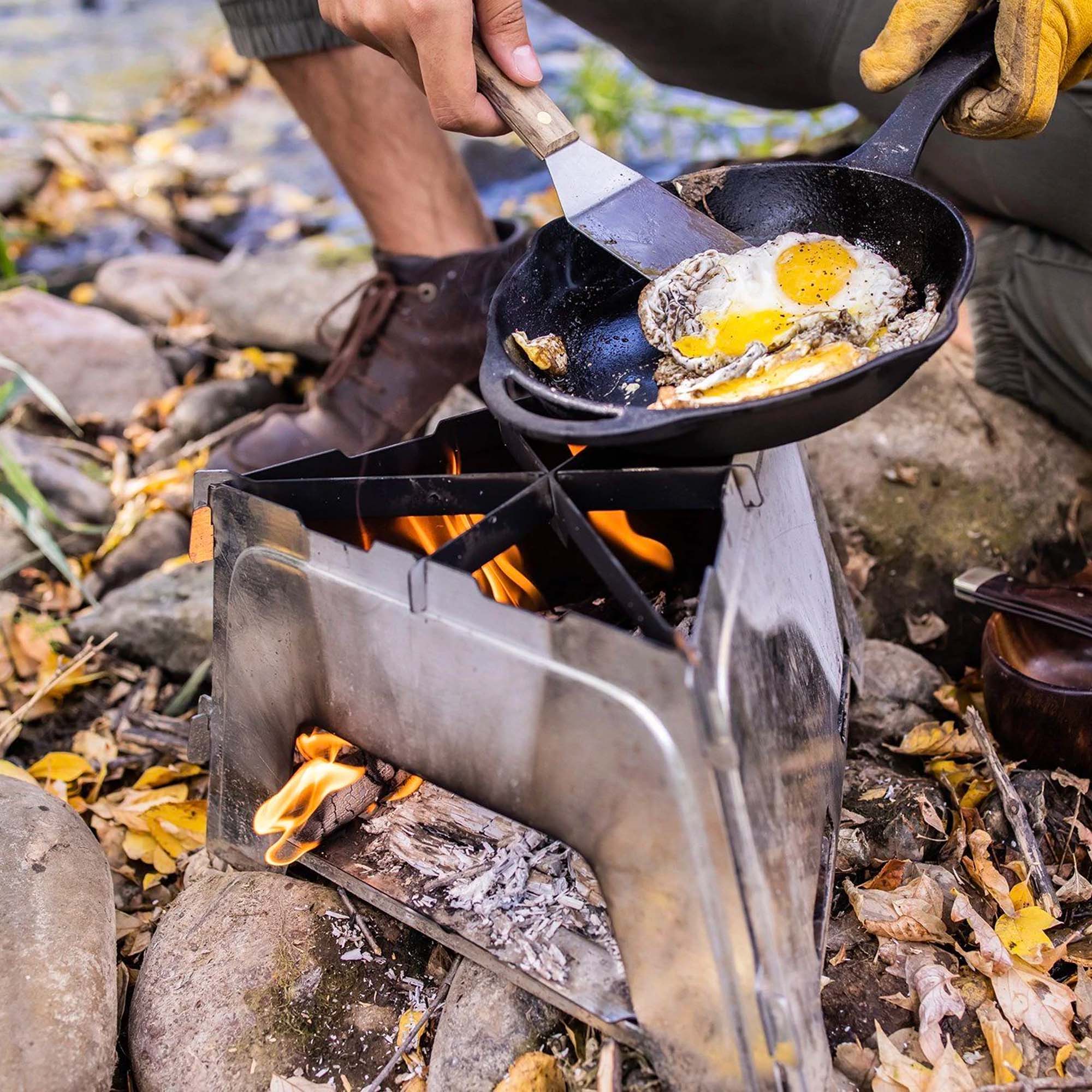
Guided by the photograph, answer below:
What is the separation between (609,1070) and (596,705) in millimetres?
687

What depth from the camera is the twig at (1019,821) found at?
2084 millimetres

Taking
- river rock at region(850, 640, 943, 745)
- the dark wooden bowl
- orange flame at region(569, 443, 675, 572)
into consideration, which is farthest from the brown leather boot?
the dark wooden bowl

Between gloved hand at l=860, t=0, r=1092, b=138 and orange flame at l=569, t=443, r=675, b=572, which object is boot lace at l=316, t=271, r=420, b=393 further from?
gloved hand at l=860, t=0, r=1092, b=138

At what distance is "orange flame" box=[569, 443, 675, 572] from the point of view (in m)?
2.07

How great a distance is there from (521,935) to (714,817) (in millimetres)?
597

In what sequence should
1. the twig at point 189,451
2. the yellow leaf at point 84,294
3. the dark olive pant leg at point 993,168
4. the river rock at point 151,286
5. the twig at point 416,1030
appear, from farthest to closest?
1. the yellow leaf at point 84,294
2. the river rock at point 151,286
3. the twig at point 189,451
4. the dark olive pant leg at point 993,168
5. the twig at point 416,1030

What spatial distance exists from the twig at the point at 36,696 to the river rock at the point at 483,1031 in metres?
1.46

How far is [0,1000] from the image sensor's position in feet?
5.85

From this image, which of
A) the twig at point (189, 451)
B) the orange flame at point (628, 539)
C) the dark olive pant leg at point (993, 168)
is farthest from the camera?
the twig at point (189, 451)

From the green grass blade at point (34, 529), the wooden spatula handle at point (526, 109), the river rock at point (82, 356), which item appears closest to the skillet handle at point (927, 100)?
the wooden spatula handle at point (526, 109)

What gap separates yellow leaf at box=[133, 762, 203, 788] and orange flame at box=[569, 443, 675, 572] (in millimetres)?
1402

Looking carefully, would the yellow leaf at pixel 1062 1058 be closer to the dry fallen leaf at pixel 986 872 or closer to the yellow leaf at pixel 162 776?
the dry fallen leaf at pixel 986 872

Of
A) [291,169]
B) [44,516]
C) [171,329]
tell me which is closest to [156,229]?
[291,169]

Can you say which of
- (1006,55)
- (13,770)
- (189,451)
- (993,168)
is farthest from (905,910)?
(189,451)
